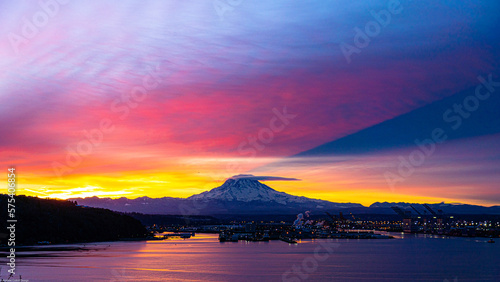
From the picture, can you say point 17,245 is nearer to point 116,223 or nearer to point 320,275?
point 116,223

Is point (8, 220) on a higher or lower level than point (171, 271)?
higher

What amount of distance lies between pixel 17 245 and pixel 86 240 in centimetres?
3063

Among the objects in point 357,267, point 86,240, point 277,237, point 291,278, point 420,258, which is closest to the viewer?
point 291,278

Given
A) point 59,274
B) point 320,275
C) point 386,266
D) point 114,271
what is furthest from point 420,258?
point 59,274

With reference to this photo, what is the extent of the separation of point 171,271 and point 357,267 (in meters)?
25.2

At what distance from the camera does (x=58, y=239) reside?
144000mm

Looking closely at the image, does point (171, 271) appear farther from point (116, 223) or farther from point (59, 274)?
point (116, 223)

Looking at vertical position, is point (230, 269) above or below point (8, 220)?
below

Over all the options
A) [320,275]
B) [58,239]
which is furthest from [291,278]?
[58,239]

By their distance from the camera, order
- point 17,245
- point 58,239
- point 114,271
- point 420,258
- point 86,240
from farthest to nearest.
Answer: point 86,240 < point 58,239 < point 17,245 < point 420,258 < point 114,271

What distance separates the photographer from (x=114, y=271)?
230ft

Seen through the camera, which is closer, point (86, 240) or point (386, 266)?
point (386, 266)

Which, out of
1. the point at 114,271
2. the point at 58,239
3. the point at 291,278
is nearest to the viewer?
the point at 291,278

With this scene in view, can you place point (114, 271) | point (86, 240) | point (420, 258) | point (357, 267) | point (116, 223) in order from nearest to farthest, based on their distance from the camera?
1. point (114, 271)
2. point (357, 267)
3. point (420, 258)
4. point (86, 240)
5. point (116, 223)
